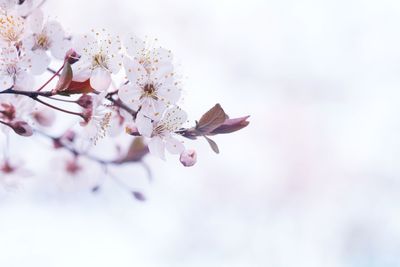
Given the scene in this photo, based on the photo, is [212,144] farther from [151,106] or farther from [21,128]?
[21,128]

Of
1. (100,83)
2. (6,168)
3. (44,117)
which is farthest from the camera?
(6,168)

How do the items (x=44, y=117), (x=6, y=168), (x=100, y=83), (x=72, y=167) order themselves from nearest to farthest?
(x=100, y=83) → (x=44, y=117) → (x=6, y=168) → (x=72, y=167)

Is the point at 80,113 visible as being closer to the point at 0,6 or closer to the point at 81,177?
the point at 0,6

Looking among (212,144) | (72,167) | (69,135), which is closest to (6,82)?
(212,144)

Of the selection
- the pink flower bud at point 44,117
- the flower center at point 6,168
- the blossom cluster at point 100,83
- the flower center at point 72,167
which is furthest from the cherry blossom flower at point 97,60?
the flower center at point 72,167

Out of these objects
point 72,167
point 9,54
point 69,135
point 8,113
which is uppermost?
A: point 9,54

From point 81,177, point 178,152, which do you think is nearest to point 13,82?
point 178,152
